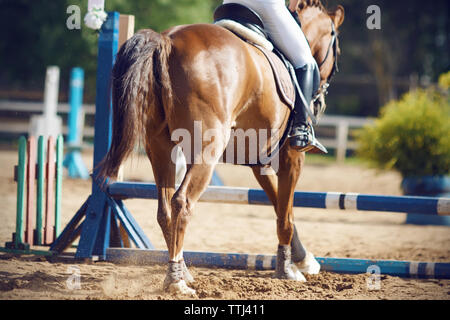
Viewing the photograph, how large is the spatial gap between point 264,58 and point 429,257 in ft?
9.84

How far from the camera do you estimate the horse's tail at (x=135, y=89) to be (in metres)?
3.32

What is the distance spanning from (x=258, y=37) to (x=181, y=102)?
972 millimetres

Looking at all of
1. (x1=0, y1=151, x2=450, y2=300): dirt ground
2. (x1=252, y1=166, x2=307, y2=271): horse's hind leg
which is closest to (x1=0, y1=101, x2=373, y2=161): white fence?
(x1=0, y1=151, x2=450, y2=300): dirt ground

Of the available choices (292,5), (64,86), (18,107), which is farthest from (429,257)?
(64,86)

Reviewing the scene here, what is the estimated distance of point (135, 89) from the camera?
331 centimetres

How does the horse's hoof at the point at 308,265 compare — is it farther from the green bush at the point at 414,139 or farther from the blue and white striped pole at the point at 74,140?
the blue and white striped pole at the point at 74,140

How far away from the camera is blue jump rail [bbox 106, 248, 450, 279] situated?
175 inches

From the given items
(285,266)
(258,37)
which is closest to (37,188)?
(285,266)

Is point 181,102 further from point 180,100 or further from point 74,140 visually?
point 74,140

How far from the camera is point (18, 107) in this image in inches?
700

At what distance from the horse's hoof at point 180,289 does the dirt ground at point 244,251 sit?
2.2 inches

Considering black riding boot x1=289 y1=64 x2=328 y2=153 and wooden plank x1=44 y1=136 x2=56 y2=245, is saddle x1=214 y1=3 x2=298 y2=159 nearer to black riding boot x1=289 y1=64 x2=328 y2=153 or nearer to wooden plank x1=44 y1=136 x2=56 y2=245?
black riding boot x1=289 y1=64 x2=328 y2=153

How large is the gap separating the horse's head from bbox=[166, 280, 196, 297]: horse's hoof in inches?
81.5
